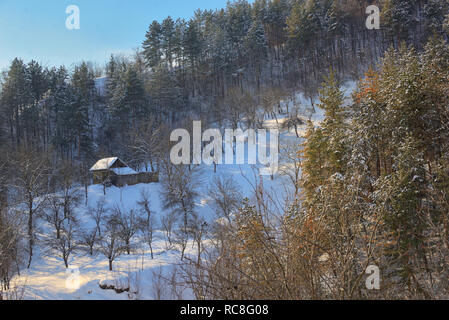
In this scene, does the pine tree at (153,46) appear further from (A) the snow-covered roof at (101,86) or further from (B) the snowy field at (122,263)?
(B) the snowy field at (122,263)

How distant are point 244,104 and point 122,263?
2638 cm

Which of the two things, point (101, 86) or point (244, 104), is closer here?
point (244, 104)

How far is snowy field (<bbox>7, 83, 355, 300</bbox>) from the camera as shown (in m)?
16.1

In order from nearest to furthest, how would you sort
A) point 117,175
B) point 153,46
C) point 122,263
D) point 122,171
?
point 122,263 < point 117,175 < point 122,171 < point 153,46

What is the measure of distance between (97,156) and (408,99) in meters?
38.6

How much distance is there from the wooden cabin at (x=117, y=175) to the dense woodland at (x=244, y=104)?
5.64 ft

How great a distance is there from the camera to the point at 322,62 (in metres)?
47.1

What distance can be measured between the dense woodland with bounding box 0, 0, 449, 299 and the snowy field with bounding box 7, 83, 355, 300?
51.4 inches

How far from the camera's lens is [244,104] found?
39469 mm

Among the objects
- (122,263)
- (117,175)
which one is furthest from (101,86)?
(122,263)

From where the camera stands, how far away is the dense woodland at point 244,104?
14805mm

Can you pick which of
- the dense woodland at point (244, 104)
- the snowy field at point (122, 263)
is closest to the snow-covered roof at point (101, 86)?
the dense woodland at point (244, 104)

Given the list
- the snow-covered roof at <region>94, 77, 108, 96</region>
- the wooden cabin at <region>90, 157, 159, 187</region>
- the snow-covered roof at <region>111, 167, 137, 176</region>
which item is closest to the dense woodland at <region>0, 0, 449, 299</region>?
the snow-covered roof at <region>94, 77, 108, 96</region>

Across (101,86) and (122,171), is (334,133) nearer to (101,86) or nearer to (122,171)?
(122,171)
